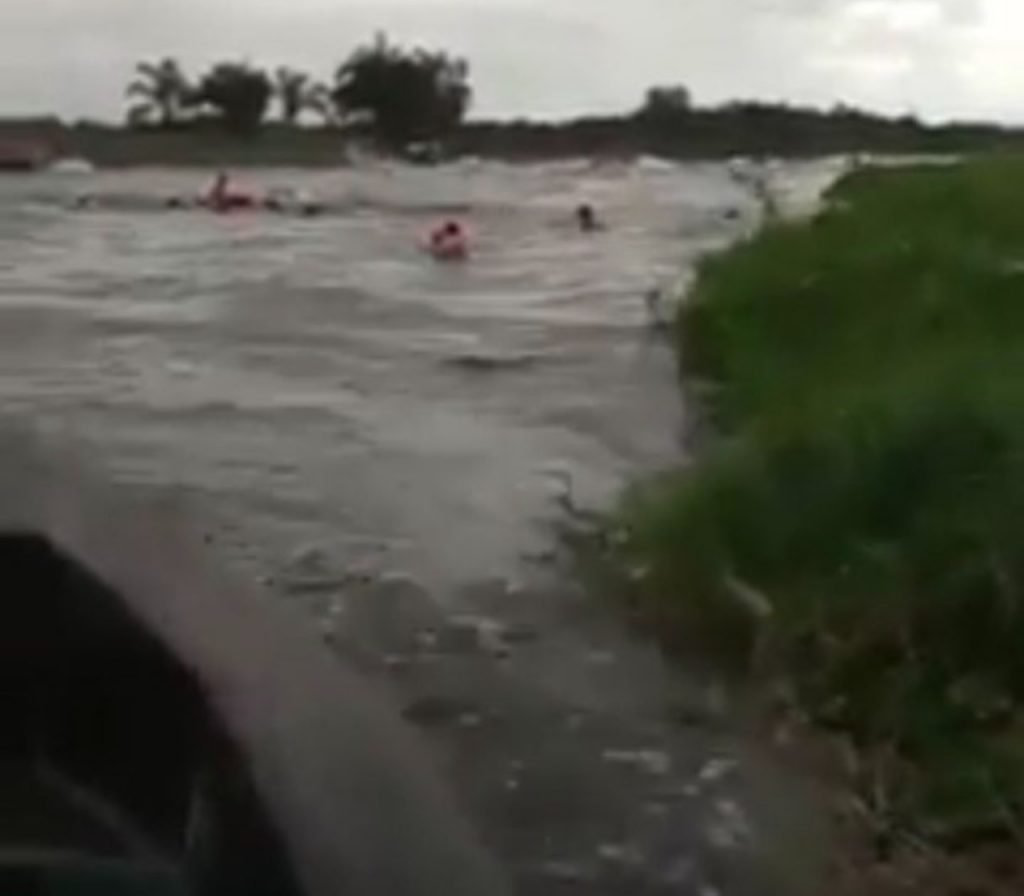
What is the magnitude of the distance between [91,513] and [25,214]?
1578 inches

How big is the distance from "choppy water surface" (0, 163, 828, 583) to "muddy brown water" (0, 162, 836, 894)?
4 cm

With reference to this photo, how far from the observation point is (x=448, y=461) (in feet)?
39.1

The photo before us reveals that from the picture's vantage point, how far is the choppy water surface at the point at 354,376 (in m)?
10.5

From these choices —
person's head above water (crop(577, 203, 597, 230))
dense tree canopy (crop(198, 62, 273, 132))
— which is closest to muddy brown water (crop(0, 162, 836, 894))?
person's head above water (crop(577, 203, 597, 230))

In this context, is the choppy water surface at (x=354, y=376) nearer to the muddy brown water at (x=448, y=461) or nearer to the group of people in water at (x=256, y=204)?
the muddy brown water at (x=448, y=461)

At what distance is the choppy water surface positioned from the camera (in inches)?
414

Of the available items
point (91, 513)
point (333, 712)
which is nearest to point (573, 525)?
point (91, 513)

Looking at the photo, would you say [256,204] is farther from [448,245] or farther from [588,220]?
[448,245]

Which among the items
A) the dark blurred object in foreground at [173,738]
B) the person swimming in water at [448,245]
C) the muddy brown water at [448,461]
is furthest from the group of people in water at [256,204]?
the dark blurred object in foreground at [173,738]

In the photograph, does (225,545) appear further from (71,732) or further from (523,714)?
(71,732)

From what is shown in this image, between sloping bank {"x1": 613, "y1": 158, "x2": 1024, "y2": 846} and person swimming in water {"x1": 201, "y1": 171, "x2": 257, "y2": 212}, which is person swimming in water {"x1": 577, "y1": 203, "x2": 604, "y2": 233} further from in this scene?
sloping bank {"x1": 613, "y1": 158, "x2": 1024, "y2": 846}

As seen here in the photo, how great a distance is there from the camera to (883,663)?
674 cm

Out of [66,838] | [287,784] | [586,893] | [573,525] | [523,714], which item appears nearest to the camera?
[287,784]

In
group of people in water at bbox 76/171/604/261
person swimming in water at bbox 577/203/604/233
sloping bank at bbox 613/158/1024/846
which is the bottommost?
group of people in water at bbox 76/171/604/261
